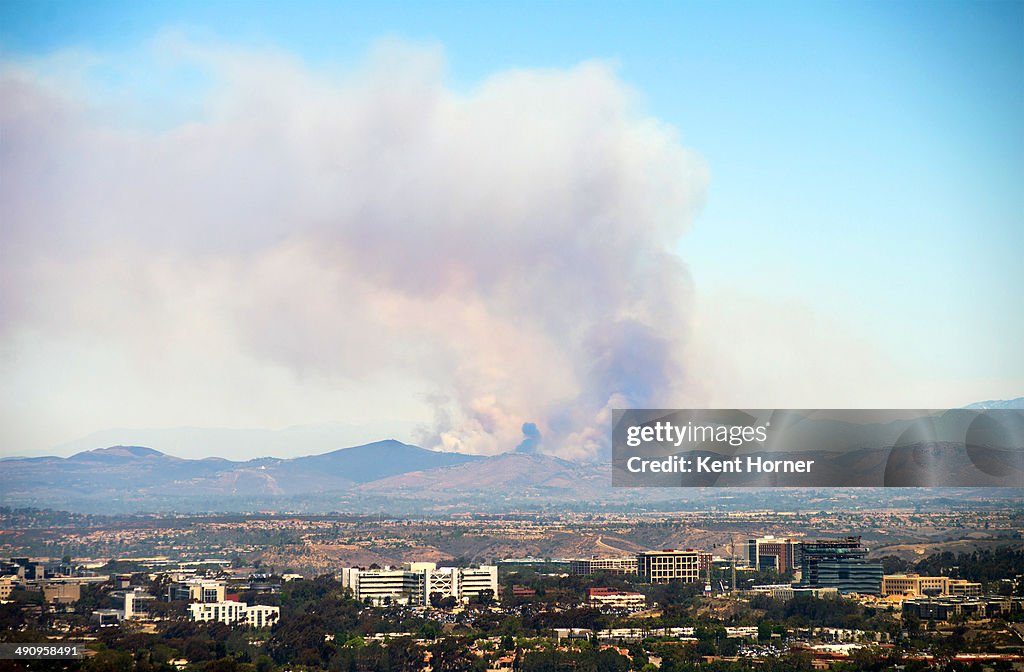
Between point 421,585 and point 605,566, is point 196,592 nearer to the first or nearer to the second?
point 421,585

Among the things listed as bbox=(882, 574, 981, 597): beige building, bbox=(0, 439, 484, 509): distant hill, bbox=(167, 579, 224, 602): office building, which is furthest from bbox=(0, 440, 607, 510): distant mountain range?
bbox=(882, 574, 981, 597): beige building

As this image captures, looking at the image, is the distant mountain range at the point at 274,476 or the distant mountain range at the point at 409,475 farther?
the distant mountain range at the point at 274,476

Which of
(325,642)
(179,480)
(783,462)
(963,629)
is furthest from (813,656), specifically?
(179,480)

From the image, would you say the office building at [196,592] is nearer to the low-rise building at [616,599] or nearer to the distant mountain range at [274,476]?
the low-rise building at [616,599]

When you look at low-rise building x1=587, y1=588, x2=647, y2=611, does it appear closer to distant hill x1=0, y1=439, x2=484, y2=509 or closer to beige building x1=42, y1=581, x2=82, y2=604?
beige building x1=42, y1=581, x2=82, y2=604

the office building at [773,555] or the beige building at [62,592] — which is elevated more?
the office building at [773,555]

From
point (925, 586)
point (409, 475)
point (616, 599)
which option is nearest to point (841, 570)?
point (925, 586)

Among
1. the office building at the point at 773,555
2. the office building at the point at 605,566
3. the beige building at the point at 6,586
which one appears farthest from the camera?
the office building at the point at 605,566

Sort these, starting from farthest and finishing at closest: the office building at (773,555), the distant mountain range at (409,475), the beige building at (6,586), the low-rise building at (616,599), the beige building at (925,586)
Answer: the distant mountain range at (409,475) < the office building at (773,555) < the beige building at (925,586) < the low-rise building at (616,599) < the beige building at (6,586)

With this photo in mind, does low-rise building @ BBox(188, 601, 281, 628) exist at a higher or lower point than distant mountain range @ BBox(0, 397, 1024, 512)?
lower

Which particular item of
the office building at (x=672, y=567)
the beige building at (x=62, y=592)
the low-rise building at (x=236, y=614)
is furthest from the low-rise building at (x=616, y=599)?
the beige building at (x=62, y=592)

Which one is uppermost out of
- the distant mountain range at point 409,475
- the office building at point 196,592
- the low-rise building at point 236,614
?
the distant mountain range at point 409,475
